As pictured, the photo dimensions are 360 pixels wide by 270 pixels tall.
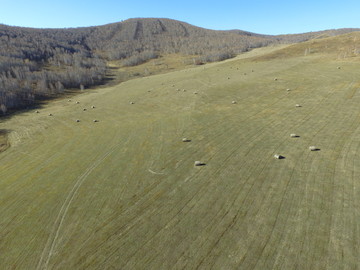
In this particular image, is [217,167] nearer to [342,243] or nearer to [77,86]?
[342,243]

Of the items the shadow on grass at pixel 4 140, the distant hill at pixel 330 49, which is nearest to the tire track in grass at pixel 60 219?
the shadow on grass at pixel 4 140

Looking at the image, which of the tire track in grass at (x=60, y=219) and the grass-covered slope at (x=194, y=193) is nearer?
the grass-covered slope at (x=194, y=193)

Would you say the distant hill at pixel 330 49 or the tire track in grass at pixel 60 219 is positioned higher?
the distant hill at pixel 330 49

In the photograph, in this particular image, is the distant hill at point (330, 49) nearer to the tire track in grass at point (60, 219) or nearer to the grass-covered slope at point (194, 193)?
the grass-covered slope at point (194, 193)

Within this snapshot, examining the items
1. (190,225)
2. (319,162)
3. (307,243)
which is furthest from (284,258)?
(319,162)

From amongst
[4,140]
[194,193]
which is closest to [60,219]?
[194,193]

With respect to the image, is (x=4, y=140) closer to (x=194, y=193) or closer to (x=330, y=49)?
(x=194, y=193)

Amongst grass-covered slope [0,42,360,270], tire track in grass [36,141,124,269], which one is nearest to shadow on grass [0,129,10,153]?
grass-covered slope [0,42,360,270]
